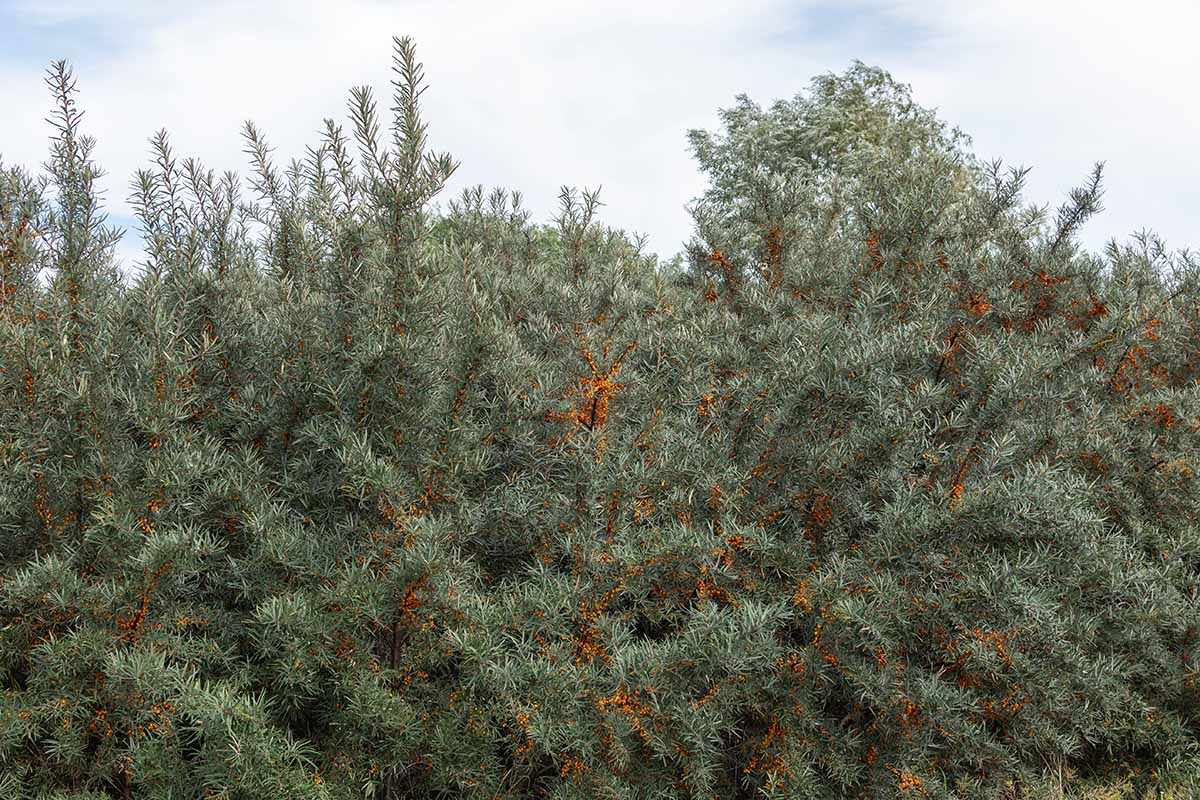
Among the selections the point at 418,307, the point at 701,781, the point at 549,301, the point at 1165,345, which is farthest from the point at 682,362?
the point at 1165,345

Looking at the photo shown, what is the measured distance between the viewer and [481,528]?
2.85m

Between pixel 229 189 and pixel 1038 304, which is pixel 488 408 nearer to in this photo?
pixel 229 189

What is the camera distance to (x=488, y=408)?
3.06 meters

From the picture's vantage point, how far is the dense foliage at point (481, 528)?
8.21 ft

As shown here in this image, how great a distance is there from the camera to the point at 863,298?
360 cm

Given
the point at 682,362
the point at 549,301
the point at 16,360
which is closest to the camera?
the point at 16,360

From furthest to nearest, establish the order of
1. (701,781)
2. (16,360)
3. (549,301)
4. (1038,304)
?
(1038,304) < (549,301) < (701,781) < (16,360)

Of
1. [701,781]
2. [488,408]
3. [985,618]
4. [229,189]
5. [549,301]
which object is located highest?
[229,189]

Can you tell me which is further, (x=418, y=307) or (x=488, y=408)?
(x=488, y=408)

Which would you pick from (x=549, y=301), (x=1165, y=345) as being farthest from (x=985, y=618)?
(x=1165, y=345)

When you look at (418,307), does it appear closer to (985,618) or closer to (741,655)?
(741,655)

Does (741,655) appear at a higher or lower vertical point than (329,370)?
lower

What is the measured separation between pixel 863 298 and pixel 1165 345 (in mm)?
2141

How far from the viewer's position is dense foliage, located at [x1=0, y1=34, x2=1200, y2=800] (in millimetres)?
2502
